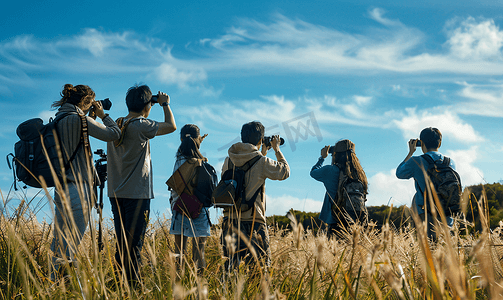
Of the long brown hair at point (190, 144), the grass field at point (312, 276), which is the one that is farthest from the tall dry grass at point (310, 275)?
the long brown hair at point (190, 144)

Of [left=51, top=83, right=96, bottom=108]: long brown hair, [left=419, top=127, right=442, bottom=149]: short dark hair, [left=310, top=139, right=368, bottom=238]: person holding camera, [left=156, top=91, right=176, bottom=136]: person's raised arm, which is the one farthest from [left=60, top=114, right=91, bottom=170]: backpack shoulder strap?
[left=419, top=127, right=442, bottom=149]: short dark hair

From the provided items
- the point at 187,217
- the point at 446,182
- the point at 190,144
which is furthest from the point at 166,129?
the point at 446,182

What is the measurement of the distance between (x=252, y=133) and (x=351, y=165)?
6.68 ft

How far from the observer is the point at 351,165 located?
4965mm

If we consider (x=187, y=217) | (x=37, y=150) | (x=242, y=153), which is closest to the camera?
(x=37, y=150)

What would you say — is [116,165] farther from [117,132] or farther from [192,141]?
[192,141]

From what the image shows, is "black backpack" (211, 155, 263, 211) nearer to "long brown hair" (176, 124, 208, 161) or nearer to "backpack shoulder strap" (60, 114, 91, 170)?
"long brown hair" (176, 124, 208, 161)

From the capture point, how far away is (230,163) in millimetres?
3703

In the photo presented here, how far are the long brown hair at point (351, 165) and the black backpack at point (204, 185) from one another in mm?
2040

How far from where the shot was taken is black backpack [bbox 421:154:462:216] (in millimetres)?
4312

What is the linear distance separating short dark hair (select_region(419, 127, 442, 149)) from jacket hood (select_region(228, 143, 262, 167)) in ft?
8.04

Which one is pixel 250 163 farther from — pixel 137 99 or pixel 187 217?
pixel 137 99

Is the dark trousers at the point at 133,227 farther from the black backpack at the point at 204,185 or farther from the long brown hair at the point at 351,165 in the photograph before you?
the long brown hair at the point at 351,165

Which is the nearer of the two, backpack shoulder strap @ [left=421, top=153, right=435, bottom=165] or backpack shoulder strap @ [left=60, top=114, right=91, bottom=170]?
backpack shoulder strap @ [left=60, top=114, right=91, bottom=170]
